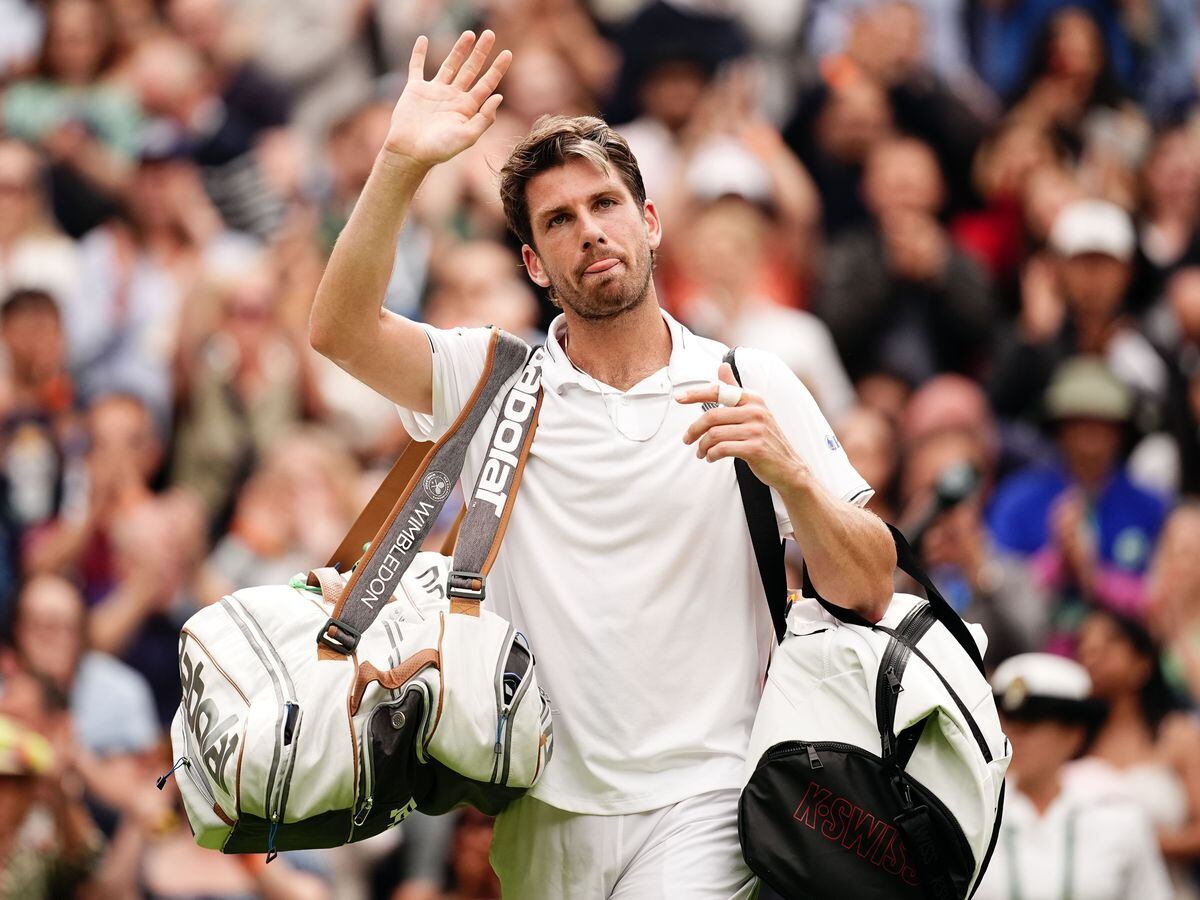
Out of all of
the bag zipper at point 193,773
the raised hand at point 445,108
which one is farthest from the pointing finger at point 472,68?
the bag zipper at point 193,773

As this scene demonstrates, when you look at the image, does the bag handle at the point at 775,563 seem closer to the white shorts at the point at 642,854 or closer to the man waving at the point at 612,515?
the man waving at the point at 612,515

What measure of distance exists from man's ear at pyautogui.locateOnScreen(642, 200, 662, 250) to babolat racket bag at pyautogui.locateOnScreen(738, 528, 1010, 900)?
1.01 meters

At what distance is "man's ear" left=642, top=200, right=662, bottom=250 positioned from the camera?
412cm

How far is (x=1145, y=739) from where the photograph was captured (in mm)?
7168

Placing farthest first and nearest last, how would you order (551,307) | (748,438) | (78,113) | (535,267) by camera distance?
(78,113) < (551,307) < (535,267) < (748,438)

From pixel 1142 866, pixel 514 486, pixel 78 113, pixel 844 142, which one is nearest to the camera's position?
pixel 514 486

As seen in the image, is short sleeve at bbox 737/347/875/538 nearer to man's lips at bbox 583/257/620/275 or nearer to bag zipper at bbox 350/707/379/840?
man's lips at bbox 583/257/620/275

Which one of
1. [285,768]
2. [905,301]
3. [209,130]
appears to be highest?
[209,130]

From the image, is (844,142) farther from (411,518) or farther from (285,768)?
(285,768)

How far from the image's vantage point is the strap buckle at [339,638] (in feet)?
12.1

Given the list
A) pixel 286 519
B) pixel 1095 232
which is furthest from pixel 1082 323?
pixel 286 519

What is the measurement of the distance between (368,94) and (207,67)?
960mm

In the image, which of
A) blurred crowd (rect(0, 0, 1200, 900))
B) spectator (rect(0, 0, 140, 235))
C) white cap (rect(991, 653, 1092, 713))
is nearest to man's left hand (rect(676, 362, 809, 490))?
white cap (rect(991, 653, 1092, 713))

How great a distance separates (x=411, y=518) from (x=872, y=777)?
1.11 metres
